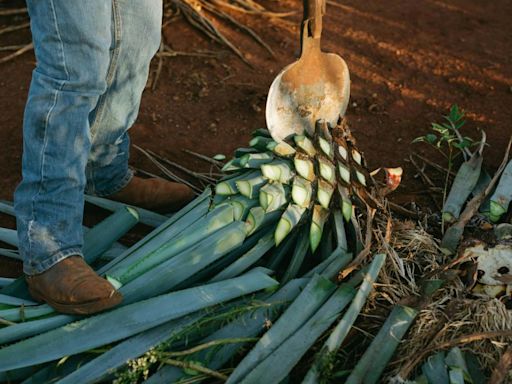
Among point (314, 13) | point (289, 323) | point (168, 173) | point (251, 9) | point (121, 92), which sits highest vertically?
point (314, 13)

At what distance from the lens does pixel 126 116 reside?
224 centimetres

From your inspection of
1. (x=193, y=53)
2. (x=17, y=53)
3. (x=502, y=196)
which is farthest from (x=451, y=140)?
(x=17, y=53)

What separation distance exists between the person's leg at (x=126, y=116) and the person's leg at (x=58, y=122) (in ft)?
0.55

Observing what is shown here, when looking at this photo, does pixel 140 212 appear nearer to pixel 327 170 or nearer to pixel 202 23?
pixel 327 170

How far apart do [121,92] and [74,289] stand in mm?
640

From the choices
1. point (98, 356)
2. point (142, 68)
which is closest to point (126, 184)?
point (142, 68)

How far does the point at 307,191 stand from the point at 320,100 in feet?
1.26

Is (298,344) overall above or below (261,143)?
below

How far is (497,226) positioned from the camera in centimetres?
204

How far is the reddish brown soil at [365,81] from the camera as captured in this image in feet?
9.25

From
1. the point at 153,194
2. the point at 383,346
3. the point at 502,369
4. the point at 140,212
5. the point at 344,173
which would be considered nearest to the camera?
the point at 502,369

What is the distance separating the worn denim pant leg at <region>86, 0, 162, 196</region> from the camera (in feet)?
6.61

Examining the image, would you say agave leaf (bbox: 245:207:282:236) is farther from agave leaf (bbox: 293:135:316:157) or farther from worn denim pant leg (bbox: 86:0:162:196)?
worn denim pant leg (bbox: 86:0:162:196)

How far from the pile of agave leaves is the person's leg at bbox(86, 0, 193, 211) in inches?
9.7
